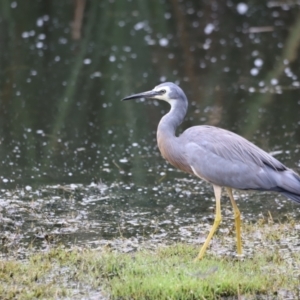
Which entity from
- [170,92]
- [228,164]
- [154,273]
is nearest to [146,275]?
[154,273]

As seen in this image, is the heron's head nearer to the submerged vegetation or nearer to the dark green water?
the dark green water

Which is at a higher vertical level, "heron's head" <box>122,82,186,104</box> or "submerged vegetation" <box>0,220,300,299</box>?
"heron's head" <box>122,82,186,104</box>

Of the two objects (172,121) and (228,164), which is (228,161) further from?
(172,121)

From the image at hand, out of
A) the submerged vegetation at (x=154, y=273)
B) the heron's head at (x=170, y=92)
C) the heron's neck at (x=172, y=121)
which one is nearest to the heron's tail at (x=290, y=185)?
the submerged vegetation at (x=154, y=273)

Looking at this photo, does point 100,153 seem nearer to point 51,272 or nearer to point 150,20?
point 51,272

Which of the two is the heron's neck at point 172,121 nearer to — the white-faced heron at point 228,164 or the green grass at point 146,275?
the white-faced heron at point 228,164

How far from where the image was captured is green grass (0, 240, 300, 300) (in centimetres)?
485

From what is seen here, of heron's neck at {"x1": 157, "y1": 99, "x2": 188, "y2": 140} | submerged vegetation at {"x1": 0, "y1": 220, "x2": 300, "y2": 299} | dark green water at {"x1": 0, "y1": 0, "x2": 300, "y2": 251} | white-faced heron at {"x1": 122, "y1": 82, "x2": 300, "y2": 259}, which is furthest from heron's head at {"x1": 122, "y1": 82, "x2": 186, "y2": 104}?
submerged vegetation at {"x1": 0, "y1": 220, "x2": 300, "y2": 299}

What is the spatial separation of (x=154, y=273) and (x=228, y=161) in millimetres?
1241

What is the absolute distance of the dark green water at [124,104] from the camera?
702cm

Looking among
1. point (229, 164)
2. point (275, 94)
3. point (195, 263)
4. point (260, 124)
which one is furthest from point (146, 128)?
point (195, 263)

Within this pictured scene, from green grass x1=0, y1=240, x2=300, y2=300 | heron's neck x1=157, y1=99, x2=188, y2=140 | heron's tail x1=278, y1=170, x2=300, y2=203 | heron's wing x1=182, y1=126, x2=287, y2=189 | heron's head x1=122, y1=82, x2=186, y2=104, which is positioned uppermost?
heron's head x1=122, y1=82, x2=186, y2=104

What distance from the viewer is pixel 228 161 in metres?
5.94

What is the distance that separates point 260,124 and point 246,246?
4.13 metres
